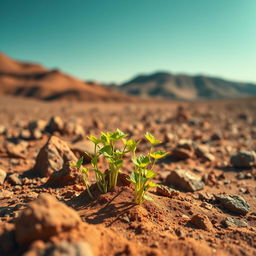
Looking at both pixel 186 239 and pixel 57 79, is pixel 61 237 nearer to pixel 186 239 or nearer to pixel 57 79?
pixel 186 239

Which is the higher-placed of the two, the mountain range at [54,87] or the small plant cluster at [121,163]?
the mountain range at [54,87]

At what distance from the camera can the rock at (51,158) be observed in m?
3.27

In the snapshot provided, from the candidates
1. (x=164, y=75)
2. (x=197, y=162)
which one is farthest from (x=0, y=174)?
(x=164, y=75)

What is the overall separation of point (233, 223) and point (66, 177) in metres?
1.67

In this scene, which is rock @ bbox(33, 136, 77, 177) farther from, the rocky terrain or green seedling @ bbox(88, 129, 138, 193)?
green seedling @ bbox(88, 129, 138, 193)

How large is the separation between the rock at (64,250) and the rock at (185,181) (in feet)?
6.32

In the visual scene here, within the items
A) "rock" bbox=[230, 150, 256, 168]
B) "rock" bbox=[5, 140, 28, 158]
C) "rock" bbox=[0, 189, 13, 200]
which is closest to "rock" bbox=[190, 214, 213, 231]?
"rock" bbox=[0, 189, 13, 200]

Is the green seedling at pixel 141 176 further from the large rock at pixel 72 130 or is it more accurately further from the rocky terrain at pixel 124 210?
the large rock at pixel 72 130

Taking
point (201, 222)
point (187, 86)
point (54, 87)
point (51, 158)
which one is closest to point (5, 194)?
point (51, 158)

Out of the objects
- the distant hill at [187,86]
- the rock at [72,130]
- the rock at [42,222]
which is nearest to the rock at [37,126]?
the rock at [72,130]

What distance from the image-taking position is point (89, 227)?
184 centimetres

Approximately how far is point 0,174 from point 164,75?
373 ft

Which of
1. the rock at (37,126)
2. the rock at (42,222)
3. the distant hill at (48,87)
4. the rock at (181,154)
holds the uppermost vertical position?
the distant hill at (48,87)

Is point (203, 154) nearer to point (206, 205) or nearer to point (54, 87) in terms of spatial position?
point (206, 205)
